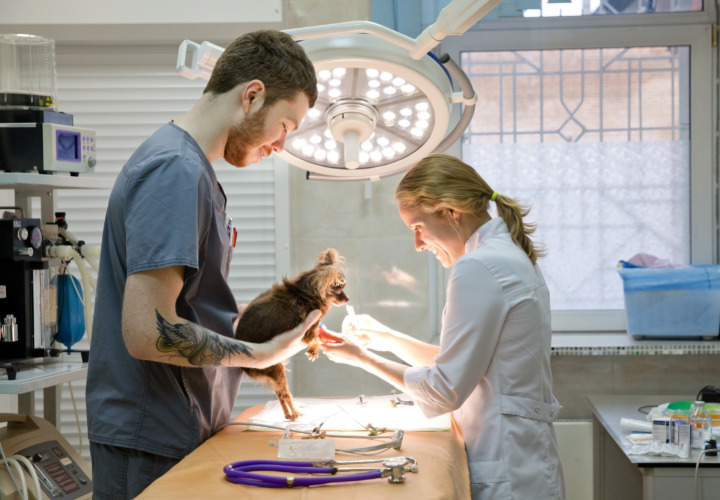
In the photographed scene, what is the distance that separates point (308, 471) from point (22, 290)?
4.04 ft

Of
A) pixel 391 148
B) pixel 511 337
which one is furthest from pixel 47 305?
pixel 511 337

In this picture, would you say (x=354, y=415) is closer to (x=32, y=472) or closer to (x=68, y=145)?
(x=32, y=472)

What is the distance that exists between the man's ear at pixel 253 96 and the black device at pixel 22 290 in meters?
1.04

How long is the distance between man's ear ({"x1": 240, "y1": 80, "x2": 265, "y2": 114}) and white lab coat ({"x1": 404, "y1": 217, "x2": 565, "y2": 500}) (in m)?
0.57

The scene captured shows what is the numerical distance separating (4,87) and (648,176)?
2620mm

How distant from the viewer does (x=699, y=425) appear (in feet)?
7.32

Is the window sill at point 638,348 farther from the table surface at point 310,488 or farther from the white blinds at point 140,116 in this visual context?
the table surface at point 310,488

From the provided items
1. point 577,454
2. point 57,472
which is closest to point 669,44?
point 577,454

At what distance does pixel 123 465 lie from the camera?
1.31 meters

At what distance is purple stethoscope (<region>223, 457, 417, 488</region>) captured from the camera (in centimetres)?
118

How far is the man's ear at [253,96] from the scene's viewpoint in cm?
130

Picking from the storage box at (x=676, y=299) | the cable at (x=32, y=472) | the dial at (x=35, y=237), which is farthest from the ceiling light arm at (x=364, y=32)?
the storage box at (x=676, y=299)

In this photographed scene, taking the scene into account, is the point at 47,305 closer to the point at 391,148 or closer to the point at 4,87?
the point at 4,87

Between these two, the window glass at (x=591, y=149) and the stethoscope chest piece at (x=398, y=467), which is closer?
the stethoscope chest piece at (x=398, y=467)
